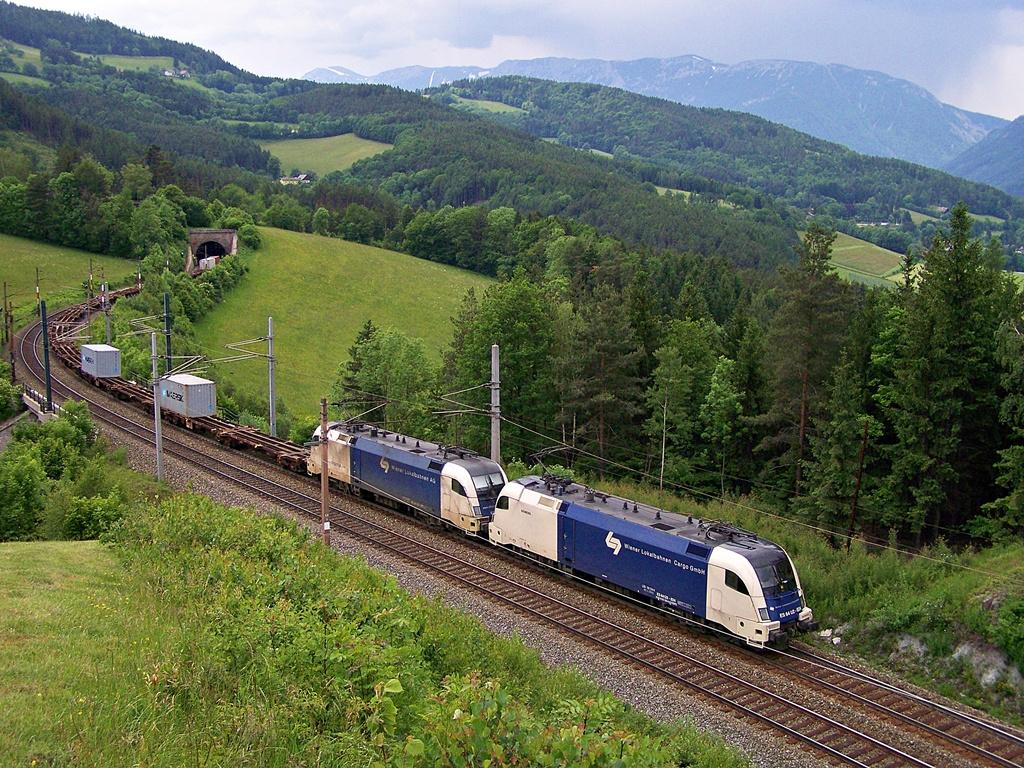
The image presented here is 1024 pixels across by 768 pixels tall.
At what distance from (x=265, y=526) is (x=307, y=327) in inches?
2871

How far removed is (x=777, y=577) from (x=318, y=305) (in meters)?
84.3

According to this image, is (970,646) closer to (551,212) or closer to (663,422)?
(663,422)

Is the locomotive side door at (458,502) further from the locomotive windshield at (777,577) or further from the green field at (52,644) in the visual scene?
the green field at (52,644)

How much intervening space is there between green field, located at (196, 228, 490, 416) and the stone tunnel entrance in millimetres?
4026

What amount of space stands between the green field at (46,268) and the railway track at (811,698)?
8029 centimetres

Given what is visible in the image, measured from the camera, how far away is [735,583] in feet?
70.7

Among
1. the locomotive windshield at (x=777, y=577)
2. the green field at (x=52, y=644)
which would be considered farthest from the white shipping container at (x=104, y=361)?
the locomotive windshield at (x=777, y=577)

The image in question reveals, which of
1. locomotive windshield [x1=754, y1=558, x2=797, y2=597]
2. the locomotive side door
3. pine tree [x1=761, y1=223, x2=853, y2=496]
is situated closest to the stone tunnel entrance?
pine tree [x1=761, y1=223, x2=853, y2=496]

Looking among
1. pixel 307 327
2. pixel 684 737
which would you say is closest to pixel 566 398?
pixel 684 737

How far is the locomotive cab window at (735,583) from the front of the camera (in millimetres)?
21391

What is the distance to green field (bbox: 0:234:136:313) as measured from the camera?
88625mm

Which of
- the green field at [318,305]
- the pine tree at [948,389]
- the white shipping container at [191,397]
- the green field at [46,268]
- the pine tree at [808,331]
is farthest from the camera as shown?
the green field at [46,268]

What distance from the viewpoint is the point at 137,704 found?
432 inches

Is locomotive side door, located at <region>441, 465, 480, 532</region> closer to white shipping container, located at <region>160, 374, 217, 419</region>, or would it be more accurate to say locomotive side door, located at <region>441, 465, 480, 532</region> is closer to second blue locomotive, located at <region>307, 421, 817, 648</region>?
second blue locomotive, located at <region>307, 421, 817, 648</region>
